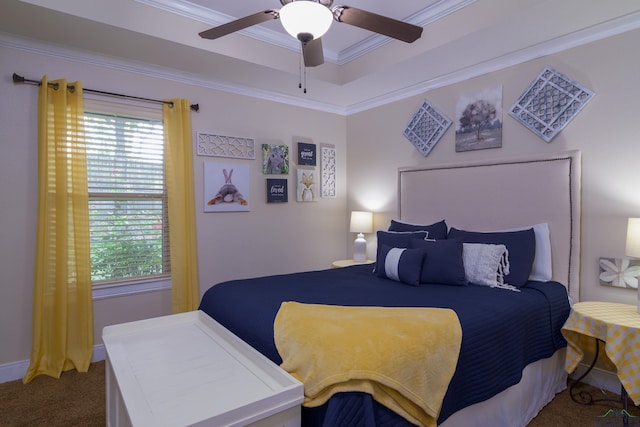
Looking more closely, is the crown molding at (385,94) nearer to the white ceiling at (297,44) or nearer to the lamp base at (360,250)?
the white ceiling at (297,44)

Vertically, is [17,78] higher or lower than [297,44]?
lower

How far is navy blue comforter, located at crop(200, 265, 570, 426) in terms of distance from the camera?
129cm

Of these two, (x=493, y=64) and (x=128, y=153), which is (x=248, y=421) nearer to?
(x=128, y=153)

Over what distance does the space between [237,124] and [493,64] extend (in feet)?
7.85

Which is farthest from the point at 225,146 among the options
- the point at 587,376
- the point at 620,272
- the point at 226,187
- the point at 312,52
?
the point at 587,376

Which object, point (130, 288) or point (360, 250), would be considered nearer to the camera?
point (130, 288)

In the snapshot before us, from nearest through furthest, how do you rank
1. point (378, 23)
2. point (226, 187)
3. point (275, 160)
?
point (378, 23) → point (226, 187) → point (275, 160)

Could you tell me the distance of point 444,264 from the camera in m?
2.45

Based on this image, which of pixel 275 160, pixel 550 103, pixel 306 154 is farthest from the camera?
pixel 306 154

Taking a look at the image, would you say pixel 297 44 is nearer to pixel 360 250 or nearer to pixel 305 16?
pixel 305 16

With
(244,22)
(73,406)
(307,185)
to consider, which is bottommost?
(73,406)

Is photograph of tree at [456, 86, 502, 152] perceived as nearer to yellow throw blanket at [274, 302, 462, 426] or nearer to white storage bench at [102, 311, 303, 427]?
yellow throw blanket at [274, 302, 462, 426]

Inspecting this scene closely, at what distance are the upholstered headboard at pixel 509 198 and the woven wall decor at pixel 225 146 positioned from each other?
1631 mm

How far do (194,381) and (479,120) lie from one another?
2.96m
